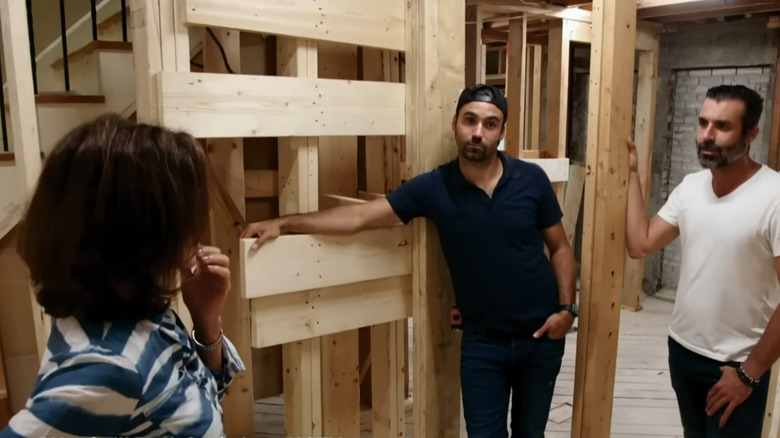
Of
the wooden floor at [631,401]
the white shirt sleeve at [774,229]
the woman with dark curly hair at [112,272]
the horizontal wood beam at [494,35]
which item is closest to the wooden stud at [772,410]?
the white shirt sleeve at [774,229]

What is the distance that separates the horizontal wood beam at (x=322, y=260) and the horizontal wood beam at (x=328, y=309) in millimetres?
50

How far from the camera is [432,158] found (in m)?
2.09

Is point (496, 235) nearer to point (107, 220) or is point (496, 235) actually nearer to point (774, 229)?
point (774, 229)

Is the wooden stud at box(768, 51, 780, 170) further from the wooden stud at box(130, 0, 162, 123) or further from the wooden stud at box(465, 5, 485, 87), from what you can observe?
the wooden stud at box(130, 0, 162, 123)

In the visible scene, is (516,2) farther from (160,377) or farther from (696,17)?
(160,377)

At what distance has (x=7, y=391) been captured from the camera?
2523 mm

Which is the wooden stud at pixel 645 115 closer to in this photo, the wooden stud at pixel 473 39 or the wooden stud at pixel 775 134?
the wooden stud at pixel 775 134

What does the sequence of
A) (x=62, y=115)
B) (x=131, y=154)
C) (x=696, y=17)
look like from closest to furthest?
(x=131, y=154), (x=62, y=115), (x=696, y=17)

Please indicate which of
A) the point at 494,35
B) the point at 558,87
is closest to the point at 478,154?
the point at 558,87

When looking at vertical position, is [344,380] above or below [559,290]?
below

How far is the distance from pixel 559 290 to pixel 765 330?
617 mm

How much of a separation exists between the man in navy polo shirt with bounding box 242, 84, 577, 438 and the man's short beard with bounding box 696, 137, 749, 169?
19.1 inches

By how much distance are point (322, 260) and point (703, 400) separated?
4.33 feet

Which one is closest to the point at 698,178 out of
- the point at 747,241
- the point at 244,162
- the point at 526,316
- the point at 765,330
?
the point at 747,241
